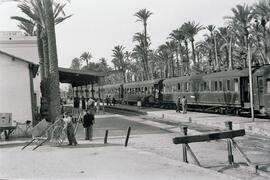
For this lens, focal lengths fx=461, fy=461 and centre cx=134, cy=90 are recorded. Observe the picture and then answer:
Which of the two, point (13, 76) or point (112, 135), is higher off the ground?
point (13, 76)

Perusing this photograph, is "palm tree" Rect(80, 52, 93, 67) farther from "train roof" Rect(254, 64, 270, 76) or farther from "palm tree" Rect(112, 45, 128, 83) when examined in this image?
"train roof" Rect(254, 64, 270, 76)

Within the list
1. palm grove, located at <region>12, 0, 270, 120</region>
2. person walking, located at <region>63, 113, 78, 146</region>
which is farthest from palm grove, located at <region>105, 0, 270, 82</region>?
person walking, located at <region>63, 113, 78, 146</region>

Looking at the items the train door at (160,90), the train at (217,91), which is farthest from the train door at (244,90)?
the train door at (160,90)

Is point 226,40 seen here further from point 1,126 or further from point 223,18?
point 1,126

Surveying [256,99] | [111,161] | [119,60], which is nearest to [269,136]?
[256,99]

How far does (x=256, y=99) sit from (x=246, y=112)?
2701mm

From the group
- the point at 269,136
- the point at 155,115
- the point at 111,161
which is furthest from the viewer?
the point at 155,115

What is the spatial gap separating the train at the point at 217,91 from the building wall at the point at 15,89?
12474mm

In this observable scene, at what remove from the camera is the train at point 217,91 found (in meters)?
25.5

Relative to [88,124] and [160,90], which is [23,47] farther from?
[88,124]

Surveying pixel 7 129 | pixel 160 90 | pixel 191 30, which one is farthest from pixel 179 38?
pixel 7 129

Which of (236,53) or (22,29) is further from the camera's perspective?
(236,53)

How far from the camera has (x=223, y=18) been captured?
51188mm

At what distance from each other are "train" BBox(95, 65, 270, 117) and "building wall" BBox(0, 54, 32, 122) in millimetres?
12474
